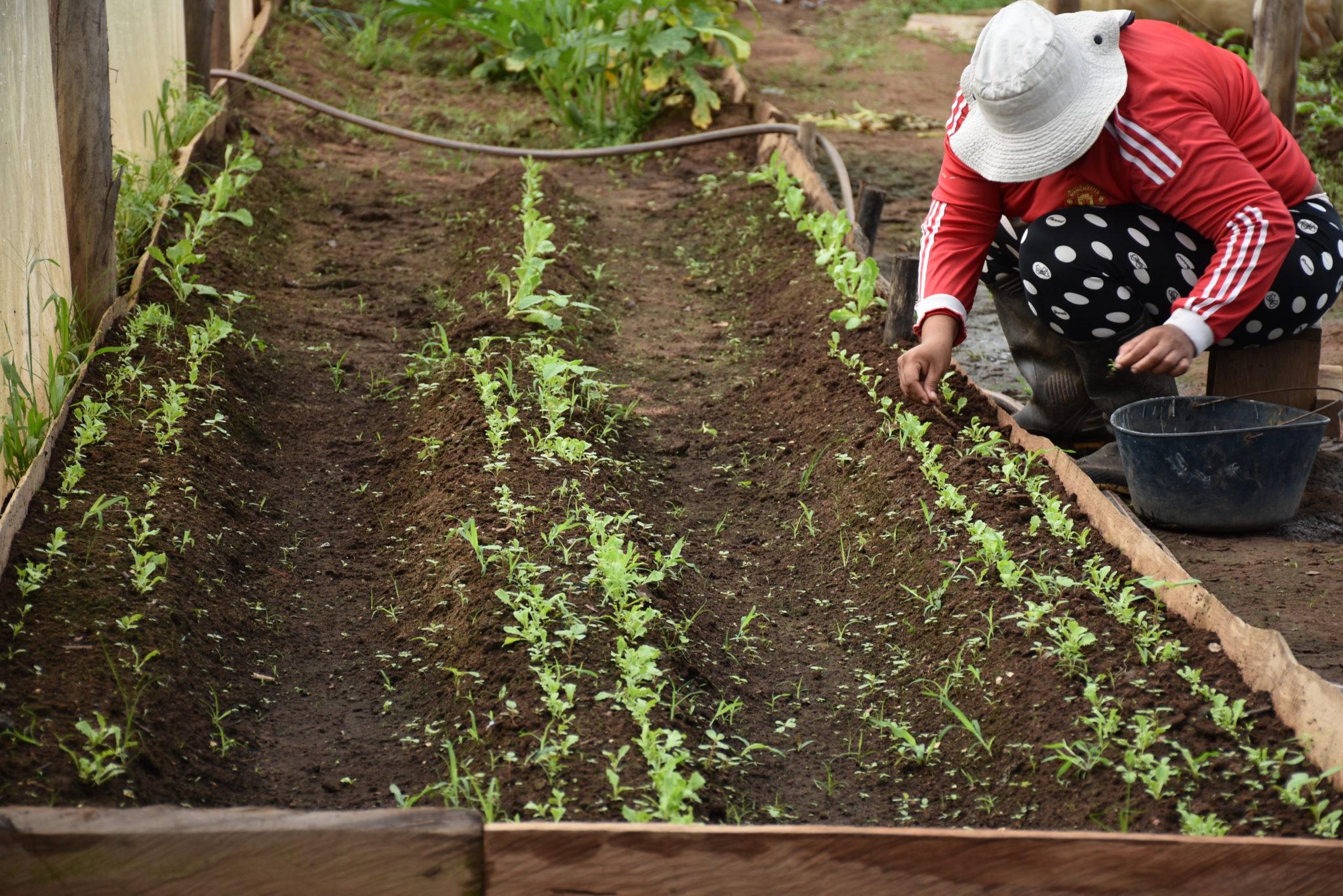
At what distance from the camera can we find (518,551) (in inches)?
112

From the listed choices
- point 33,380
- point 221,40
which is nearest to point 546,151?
point 221,40

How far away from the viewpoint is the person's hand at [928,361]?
320 centimetres

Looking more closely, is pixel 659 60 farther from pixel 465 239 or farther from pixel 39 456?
pixel 39 456

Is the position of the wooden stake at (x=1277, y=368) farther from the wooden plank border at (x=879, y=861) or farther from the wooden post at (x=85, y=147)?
the wooden post at (x=85, y=147)

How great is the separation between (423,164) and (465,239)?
1.50m

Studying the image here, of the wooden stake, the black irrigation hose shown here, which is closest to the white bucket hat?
the wooden stake

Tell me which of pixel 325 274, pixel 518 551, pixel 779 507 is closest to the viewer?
pixel 518 551

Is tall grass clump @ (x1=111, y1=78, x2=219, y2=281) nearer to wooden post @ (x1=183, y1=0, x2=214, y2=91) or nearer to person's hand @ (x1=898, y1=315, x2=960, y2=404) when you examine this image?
wooden post @ (x1=183, y1=0, x2=214, y2=91)

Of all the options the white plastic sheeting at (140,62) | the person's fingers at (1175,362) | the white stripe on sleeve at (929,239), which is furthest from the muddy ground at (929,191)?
the white plastic sheeting at (140,62)

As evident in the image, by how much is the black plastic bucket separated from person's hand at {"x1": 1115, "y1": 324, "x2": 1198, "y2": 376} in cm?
28

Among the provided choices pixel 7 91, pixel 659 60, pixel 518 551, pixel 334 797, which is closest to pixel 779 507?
pixel 518 551

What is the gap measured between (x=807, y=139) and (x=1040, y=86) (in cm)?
324

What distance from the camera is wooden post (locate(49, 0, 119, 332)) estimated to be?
367 centimetres

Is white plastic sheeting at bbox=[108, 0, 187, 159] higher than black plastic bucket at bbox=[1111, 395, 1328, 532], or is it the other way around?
white plastic sheeting at bbox=[108, 0, 187, 159]
